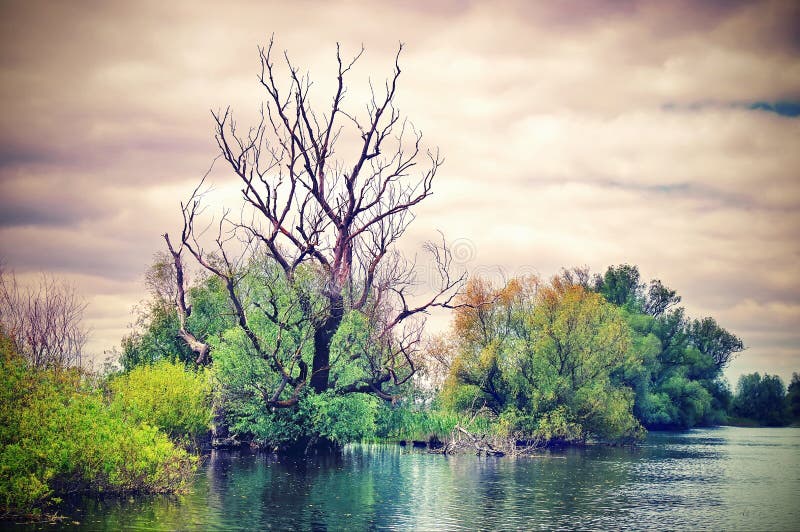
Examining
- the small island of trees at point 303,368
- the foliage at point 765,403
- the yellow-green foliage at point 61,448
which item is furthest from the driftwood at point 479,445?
the foliage at point 765,403

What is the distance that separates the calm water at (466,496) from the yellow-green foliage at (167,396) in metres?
3.34

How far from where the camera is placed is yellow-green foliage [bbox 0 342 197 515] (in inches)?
996

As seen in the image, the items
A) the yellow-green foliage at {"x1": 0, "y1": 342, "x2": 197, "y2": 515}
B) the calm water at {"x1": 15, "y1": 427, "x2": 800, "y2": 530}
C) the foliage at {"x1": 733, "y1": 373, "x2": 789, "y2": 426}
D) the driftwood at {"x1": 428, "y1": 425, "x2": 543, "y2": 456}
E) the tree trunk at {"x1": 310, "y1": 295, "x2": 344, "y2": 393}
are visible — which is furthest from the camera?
the foliage at {"x1": 733, "y1": 373, "x2": 789, "y2": 426}

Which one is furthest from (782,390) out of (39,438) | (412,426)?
(39,438)

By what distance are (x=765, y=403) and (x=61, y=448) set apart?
152m

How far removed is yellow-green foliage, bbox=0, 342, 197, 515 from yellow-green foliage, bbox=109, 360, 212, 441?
500 inches

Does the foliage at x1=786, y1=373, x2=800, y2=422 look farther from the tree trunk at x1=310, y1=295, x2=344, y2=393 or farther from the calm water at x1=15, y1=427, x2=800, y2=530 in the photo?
the tree trunk at x1=310, y1=295, x2=344, y2=393

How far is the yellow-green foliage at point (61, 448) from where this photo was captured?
996 inches

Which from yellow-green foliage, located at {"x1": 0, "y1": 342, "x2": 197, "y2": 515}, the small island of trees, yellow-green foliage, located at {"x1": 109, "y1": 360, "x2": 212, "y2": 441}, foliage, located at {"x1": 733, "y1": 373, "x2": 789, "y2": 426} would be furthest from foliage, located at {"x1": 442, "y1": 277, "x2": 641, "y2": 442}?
foliage, located at {"x1": 733, "y1": 373, "x2": 789, "y2": 426}

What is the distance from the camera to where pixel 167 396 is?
46.3 metres

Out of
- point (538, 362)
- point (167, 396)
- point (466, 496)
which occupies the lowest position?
point (466, 496)

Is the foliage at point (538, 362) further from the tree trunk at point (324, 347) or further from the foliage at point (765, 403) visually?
the foliage at point (765, 403)

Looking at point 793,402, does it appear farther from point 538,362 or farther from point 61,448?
point 61,448

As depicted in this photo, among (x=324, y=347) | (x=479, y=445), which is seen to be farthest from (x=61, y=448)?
(x=479, y=445)
